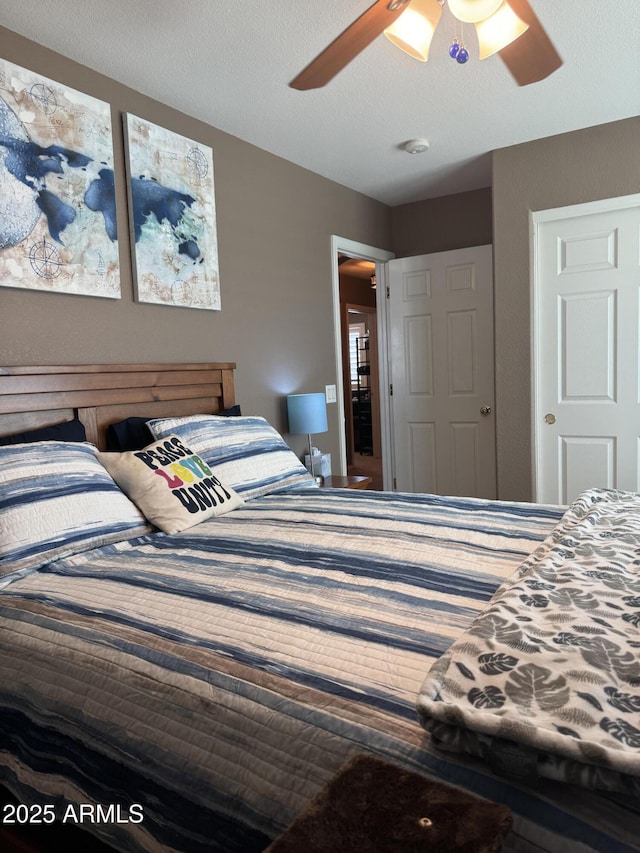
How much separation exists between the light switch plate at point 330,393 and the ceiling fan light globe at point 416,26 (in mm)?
2272

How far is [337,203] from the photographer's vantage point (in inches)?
154

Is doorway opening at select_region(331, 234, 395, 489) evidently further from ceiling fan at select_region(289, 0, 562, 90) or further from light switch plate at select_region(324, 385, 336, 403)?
ceiling fan at select_region(289, 0, 562, 90)

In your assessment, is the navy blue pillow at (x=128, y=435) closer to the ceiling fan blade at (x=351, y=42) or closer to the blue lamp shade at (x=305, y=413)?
the blue lamp shade at (x=305, y=413)

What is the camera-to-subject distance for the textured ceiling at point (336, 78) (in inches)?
81.0

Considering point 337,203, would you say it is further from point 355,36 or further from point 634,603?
point 634,603

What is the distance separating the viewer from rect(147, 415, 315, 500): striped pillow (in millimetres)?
2303

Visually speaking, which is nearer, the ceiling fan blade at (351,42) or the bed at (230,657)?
the bed at (230,657)

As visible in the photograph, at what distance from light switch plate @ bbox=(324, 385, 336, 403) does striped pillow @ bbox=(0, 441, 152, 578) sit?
6.89 feet

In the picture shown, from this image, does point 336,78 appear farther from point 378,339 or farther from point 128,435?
point 378,339

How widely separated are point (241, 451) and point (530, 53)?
1.69 meters

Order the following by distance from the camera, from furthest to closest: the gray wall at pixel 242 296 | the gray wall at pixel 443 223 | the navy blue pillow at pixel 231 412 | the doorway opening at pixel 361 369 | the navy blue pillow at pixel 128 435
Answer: the doorway opening at pixel 361 369
the gray wall at pixel 443 223
the navy blue pillow at pixel 231 412
the navy blue pillow at pixel 128 435
the gray wall at pixel 242 296

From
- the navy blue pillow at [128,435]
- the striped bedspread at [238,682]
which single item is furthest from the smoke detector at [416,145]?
the striped bedspread at [238,682]

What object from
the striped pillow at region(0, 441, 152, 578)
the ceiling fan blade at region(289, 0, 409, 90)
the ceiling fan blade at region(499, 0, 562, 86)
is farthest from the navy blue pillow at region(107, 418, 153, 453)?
the ceiling fan blade at region(499, 0, 562, 86)

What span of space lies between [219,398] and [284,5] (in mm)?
1680
